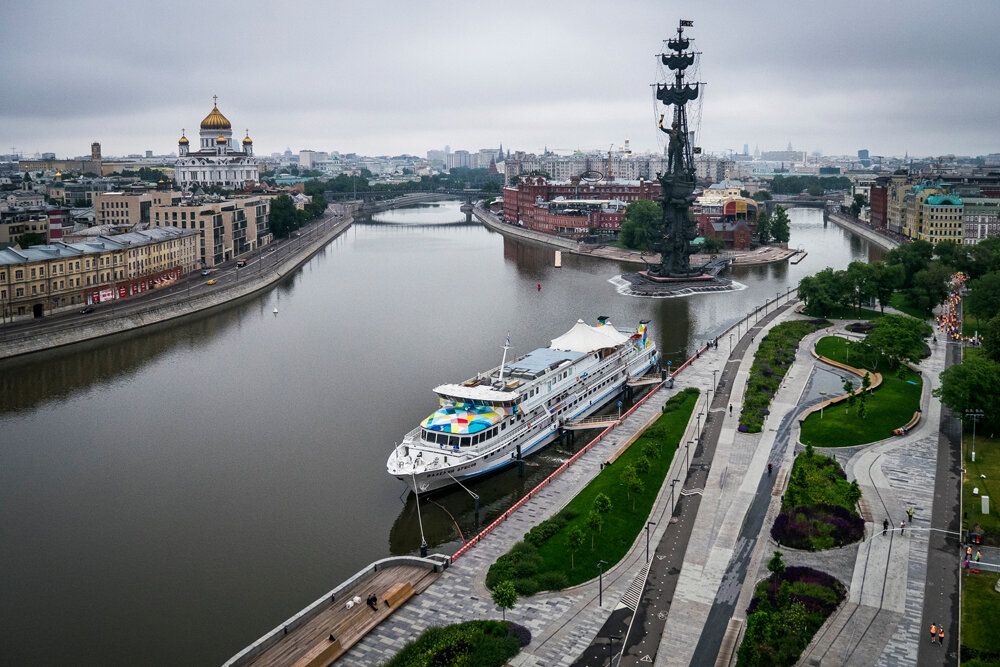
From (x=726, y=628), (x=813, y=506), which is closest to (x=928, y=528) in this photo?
(x=813, y=506)

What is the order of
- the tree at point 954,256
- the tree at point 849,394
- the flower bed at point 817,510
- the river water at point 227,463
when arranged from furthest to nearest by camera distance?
1. the tree at point 954,256
2. the tree at point 849,394
3. the flower bed at point 817,510
4. the river water at point 227,463

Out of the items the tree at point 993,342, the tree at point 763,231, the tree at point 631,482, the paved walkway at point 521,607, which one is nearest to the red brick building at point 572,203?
the tree at point 763,231

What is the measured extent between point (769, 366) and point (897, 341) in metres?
7.96

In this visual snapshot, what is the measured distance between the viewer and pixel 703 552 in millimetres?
29906

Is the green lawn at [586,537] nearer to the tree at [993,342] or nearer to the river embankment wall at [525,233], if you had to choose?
the tree at [993,342]

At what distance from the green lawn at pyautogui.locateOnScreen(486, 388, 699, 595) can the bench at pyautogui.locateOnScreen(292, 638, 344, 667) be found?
5.71 meters

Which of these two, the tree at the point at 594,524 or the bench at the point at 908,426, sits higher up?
the bench at the point at 908,426

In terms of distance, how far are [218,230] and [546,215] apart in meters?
62.3

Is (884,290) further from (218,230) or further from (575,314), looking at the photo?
(218,230)

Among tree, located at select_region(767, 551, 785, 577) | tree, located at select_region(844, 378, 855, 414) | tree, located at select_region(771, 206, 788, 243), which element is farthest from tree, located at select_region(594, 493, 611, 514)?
tree, located at select_region(771, 206, 788, 243)

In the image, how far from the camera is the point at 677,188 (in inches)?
3794

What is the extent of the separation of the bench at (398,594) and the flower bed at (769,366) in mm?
21564

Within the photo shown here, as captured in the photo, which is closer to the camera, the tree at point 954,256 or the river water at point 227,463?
the river water at point 227,463

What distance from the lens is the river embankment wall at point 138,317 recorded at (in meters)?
60.4
